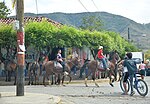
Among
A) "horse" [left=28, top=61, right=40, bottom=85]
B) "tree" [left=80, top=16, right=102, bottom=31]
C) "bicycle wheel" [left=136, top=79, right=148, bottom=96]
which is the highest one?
"tree" [left=80, top=16, right=102, bottom=31]

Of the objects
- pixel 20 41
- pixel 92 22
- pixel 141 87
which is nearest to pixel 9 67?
pixel 20 41

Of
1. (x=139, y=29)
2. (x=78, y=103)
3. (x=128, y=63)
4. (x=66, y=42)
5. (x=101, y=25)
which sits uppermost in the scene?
(x=139, y=29)

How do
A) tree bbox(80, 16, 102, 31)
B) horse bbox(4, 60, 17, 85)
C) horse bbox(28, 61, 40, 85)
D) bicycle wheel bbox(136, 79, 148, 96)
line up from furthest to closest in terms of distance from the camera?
tree bbox(80, 16, 102, 31)
horse bbox(4, 60, 17, 85)
horse bbox(28, 61, 40, 85)
bicycle wheel bbox(136, 79, 148, 96)

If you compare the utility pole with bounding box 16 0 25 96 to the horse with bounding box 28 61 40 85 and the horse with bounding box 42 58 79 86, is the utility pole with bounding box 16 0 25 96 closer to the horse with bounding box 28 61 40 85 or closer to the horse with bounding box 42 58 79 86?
the horse with bounding box 42 58 79 86

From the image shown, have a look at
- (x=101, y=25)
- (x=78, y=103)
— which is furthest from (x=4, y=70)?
(x=101, y=25)

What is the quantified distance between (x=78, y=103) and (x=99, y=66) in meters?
10.3

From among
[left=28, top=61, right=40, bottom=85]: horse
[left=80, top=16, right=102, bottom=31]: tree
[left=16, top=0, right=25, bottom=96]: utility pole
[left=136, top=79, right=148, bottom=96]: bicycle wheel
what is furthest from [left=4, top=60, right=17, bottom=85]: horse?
[left=80, top=16, right=102, bottom=31]: tree

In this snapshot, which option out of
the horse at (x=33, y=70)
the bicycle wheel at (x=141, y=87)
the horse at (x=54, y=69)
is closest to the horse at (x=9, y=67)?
the horse at (x=33, y=70)

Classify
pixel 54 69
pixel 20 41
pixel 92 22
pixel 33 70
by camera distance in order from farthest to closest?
pixel 92 22 < pixel 33 70 < pixel 54 69 < pixel 20 41

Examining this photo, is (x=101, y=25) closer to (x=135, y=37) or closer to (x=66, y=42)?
(x=66, y=42)

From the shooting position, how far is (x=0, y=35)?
2716cm

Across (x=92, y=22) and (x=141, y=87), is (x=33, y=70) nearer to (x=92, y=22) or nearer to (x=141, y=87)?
(x=141, y=87)

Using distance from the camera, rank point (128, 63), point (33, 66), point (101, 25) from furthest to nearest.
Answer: point (101, 25)
point (33, 66)
point (128, 63)

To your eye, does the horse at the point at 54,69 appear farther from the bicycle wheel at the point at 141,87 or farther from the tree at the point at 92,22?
the tree at the point at 92,22
